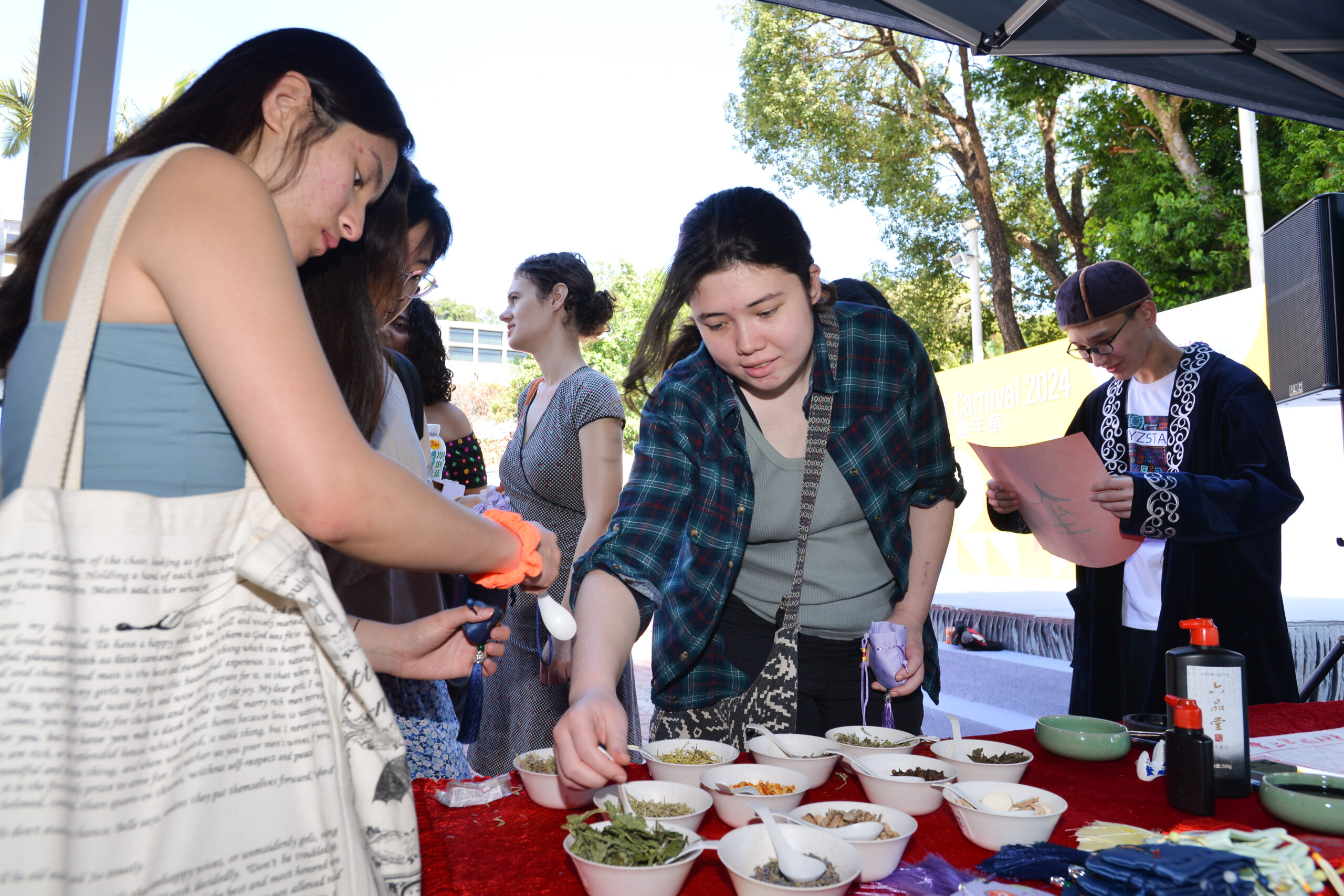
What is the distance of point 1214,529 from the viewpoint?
1855 millimetres

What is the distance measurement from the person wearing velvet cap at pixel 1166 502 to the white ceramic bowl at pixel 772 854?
1.33 m

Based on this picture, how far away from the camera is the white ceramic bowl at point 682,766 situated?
1081 millimetres

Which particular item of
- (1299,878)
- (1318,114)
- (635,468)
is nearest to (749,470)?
(635,468)

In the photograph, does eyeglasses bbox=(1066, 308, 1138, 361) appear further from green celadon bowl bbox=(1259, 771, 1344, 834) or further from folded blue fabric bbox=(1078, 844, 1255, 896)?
folded blue fabric bbox=(1078, 844, 1255, 896)

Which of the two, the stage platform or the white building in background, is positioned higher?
the white building in background

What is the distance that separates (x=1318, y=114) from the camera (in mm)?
2955

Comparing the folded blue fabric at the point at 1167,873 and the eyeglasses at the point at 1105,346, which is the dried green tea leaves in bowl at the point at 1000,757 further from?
the eyeglasses at the point at 1105,346

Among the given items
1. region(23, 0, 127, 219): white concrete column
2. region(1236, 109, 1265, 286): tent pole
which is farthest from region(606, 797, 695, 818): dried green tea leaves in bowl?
region(1236, 109, 1265, 286): tent pole

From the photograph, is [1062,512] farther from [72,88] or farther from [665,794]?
Result: [72,88]

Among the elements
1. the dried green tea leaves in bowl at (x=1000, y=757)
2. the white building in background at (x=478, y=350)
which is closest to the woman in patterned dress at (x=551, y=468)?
the dried green tea leaves in bowl at (x=1000, y=757)

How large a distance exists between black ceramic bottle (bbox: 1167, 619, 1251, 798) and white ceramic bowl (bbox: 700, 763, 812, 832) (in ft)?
1.74

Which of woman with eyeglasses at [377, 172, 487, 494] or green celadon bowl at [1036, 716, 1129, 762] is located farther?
woman with eyeglasses at [377, 172, 487, 494]

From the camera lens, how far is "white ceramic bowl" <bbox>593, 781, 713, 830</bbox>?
976mm

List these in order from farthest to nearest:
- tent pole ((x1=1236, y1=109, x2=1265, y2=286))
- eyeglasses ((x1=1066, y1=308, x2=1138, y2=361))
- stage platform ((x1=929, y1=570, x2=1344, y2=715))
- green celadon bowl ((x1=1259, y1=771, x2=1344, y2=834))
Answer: tent pole ((x1=1236, y1=109, x2=1265, y2=286)), stage platform ((x1=929, y1=570, x2=1344, y2=715)), eyeglasses ((x1=1066, y1=308, x2=1138, y2=361)), green celadon bowl ((x1=1259, y1=771, x2=1344, y2=834))
